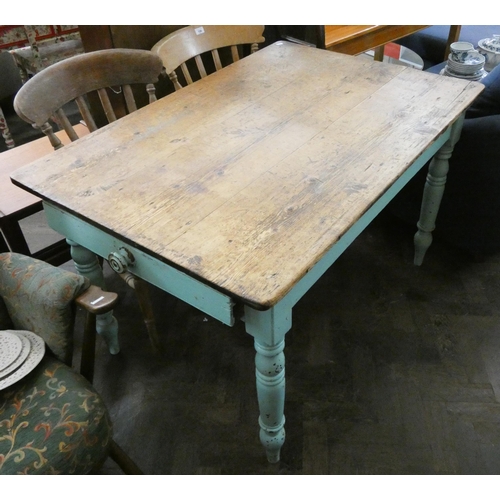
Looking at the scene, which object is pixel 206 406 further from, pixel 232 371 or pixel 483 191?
pixel 483 191

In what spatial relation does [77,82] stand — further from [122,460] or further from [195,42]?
[122,460]

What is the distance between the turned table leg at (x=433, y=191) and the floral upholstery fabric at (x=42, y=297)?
1193 mm

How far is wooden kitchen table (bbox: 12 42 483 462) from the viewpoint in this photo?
100cm

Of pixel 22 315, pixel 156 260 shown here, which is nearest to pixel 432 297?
pixel 156 260

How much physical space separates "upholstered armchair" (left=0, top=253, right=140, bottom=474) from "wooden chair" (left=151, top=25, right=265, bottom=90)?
2.88 feet

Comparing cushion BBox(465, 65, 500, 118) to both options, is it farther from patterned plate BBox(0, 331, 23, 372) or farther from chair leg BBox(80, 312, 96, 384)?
patterned plate BBox(0, 331, 23, 372)

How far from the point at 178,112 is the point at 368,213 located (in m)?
0.66

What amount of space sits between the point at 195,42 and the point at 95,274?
0.92 metres

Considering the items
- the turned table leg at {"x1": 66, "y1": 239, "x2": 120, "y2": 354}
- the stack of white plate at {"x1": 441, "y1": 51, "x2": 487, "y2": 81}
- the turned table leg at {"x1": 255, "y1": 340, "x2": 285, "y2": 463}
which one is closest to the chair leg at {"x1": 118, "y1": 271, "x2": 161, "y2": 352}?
the turned table leg at {"x1": 66, "y1": 239, "x2": 120, "y2": 354}

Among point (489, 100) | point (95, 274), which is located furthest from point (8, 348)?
point (489, 100)

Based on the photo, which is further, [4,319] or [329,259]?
[4,319]

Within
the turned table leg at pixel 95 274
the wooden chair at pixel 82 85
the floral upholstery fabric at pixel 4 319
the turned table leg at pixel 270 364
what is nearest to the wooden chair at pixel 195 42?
the wooden chair at pixel 82 85

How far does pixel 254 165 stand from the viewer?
1244 millimetres

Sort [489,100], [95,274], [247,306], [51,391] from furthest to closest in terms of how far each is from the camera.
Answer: [489,100], [95,274], [51,391], [247,306]
